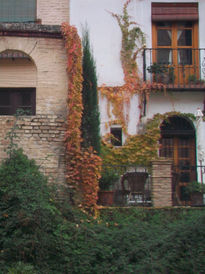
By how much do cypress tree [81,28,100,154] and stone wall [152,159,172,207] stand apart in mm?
1566

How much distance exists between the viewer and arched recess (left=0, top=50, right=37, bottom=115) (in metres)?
12.4

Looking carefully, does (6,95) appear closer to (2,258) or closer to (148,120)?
(148,120)

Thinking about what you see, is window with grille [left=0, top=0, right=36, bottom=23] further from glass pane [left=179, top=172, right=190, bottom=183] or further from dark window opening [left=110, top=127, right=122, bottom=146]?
glass pane [left=179, top=172, right=190, bottom=183]

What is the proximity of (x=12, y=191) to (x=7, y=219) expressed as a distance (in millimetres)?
541

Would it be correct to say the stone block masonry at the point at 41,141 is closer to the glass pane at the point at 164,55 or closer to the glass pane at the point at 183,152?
the glass pane at the point at 183,152

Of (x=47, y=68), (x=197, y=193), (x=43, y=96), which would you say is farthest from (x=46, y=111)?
(x=197, y=193)

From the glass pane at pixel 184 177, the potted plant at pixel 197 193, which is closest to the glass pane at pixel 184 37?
the glass pane at pixel 184 177

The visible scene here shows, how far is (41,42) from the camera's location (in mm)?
10852

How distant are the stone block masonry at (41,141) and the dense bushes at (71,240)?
616mm

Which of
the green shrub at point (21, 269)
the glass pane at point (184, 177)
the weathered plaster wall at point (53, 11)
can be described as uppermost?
the weathered plaster wall at point (53, 11)

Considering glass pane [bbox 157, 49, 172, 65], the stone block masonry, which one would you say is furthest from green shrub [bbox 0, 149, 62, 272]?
glass pane [bbox 157, 49, 172, 65]

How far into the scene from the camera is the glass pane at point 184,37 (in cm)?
1520

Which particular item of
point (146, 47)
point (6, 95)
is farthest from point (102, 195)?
point (146, 47)

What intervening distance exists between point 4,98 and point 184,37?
20.4ft
